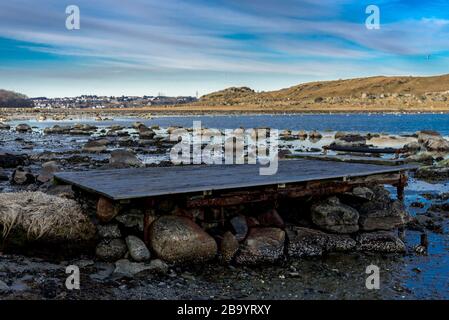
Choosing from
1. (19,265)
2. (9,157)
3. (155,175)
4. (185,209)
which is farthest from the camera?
(9,157)

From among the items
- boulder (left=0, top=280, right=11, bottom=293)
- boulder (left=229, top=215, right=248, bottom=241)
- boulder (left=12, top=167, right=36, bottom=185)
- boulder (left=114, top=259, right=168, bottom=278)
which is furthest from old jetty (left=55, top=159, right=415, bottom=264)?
boulder (left=12, top=167, right=36, bottom=185)

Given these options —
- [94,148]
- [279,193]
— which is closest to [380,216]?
[279,193]

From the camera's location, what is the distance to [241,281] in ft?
38.2

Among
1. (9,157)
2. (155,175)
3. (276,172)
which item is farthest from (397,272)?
(9,157)

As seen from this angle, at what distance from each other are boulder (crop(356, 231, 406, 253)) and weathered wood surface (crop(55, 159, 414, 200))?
215cm

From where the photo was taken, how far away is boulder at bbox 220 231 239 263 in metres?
13.0

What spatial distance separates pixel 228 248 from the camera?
13.2 m

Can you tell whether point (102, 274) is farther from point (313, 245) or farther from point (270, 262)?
point (313, 245)

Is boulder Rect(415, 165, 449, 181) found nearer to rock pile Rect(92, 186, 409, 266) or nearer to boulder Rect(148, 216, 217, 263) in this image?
rock pile Rect(92, 186, 409, 266)

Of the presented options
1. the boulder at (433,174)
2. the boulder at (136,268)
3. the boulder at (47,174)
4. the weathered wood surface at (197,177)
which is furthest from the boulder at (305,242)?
the boulder at (433,174)

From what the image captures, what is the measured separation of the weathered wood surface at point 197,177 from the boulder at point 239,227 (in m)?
0.98

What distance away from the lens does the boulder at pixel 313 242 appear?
13727mm
